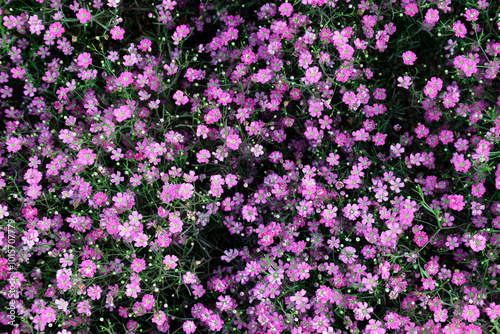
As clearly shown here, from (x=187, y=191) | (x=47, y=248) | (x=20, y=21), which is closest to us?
(x=187, y=191)

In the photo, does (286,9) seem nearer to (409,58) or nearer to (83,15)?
(409,58)

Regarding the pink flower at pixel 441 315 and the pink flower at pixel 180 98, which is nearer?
the pink flower at pixel 441 315

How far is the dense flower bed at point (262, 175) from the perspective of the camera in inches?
122

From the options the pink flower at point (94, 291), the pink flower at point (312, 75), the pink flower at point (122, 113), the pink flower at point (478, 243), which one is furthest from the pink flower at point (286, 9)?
the pink flower at point (94, 291)

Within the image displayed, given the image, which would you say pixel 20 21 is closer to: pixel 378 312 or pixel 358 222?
pixel 358 222

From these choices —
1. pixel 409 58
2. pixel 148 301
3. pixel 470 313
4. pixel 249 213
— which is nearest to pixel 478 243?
pixel 470 313

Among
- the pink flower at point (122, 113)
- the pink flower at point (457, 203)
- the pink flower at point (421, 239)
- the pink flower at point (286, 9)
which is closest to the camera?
the pink flower at point (457, 203)

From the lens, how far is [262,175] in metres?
3.71


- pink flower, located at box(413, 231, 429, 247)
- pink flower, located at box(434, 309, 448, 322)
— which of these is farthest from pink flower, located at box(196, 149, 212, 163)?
pink flower, located at box(434, 309, 448, 322)

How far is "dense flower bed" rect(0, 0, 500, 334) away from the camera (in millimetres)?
3109

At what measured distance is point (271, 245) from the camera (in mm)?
3445

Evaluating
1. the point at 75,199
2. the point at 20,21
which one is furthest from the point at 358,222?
the point at 20,21

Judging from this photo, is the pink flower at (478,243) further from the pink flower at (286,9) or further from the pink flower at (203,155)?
the pink flower at (286,9)

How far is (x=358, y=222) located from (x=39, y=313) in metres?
2.47
